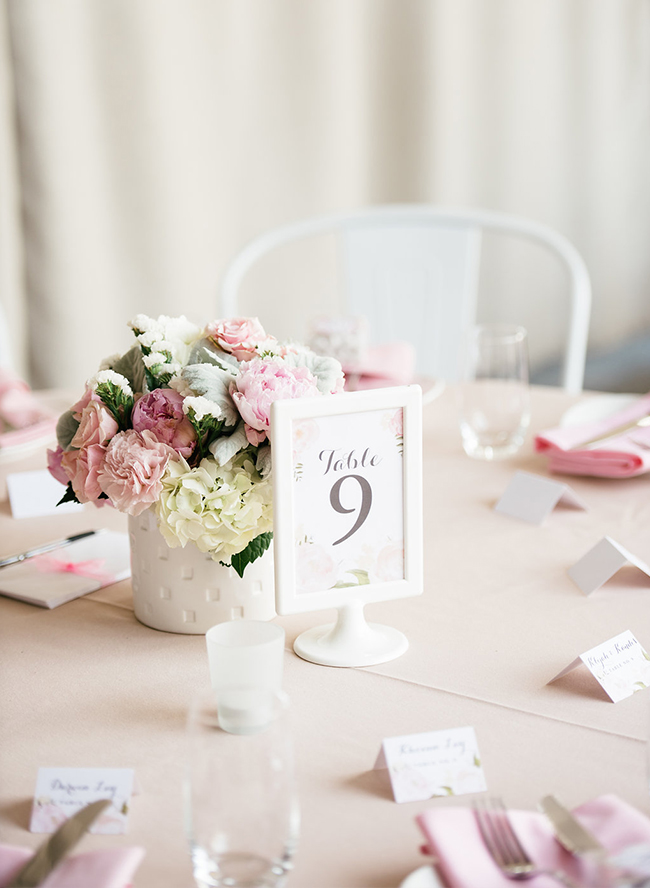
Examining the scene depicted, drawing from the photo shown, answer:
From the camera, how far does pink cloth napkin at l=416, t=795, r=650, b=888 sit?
22.2 inches

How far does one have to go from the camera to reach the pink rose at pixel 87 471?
0.85m

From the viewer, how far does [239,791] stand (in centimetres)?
54

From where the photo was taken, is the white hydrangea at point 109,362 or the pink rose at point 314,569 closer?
the pink rose at point 314,569

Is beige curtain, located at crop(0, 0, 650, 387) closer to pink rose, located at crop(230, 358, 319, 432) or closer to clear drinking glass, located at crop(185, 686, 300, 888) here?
pink rose, located at crop(230, 358, 319, 432)

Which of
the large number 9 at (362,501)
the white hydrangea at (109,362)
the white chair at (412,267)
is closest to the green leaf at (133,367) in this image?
the white hydrangea at (109,362)

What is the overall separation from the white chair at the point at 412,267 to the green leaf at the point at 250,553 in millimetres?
1315

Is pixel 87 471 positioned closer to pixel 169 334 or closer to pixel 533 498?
pixel 169 334

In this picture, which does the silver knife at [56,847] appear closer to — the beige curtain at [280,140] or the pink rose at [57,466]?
the pink rose at [57,466]

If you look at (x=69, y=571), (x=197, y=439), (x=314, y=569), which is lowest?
(x=69, y=571)

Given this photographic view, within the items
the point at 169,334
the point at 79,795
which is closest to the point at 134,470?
the point at 169,334

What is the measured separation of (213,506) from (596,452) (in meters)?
0.73

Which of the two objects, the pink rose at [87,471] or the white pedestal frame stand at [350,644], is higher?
the pink rose at [87,471]

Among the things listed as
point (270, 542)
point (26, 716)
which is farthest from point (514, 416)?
point (26, 716)

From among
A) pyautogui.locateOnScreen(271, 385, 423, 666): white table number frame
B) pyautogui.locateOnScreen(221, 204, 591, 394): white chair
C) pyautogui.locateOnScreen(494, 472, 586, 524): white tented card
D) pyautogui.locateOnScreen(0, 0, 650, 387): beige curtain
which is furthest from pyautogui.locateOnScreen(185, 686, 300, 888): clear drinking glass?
pyautogui.locateOnScreen(0, 0, 650, 387): beige curtain
